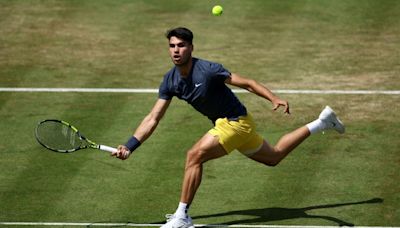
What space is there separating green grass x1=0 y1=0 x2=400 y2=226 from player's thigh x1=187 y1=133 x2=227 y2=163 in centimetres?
106

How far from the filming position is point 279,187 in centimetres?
1719

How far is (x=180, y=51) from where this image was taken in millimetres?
15570

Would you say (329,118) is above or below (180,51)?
below

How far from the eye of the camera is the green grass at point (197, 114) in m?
16.6

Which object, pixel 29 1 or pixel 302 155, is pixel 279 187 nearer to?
pixel 302 155

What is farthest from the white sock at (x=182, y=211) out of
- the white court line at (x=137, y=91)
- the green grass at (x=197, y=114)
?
the white court line at (x=137, y=91)

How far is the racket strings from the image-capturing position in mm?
15898

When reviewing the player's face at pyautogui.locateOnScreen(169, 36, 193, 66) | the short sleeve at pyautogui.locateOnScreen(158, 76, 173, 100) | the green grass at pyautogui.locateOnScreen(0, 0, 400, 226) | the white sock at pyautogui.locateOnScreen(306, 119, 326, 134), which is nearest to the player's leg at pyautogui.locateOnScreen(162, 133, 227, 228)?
the green grass at pyautogui.locateOnScreen(0, 0, 400, 226)

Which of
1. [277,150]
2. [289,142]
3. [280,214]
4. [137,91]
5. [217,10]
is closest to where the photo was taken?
[280,214]

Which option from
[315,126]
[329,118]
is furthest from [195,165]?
[329,118]

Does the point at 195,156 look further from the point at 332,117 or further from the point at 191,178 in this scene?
the point at 332,117

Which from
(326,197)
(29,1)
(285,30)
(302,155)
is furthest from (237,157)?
(29,1)

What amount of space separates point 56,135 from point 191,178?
2.07 metres

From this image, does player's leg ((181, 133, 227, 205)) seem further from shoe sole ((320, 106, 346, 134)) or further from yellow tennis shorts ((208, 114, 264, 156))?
shoe sole ((320, 106, 346, 134))
